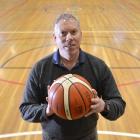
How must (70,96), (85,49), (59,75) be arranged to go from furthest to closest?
(85,49)
(59,75)
(70,96)

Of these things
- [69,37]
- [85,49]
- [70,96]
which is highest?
[85,49]

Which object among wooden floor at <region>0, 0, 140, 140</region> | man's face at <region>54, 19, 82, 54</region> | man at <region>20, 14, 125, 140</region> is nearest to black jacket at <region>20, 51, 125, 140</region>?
man at <region>20, 14, 125, 140</region>

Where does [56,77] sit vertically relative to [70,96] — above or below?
above

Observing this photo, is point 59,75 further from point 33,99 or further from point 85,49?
point 85,49

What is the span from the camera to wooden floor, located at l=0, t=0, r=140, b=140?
3807 millimetres

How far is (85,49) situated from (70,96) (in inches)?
204

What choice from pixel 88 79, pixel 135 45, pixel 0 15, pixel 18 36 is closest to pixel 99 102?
pixel 88 79

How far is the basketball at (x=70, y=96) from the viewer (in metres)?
1.82

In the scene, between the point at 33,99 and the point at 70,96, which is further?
the point at 33,99

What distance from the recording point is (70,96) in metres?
1.85

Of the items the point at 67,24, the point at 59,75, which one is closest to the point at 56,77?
the point at 59,75

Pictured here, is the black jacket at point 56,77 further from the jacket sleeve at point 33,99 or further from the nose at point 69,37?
the nose at point 69,37

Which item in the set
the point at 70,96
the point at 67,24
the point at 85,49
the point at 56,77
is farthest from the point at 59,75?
the point at 85,49

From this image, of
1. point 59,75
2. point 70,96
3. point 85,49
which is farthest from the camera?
point 85,49
